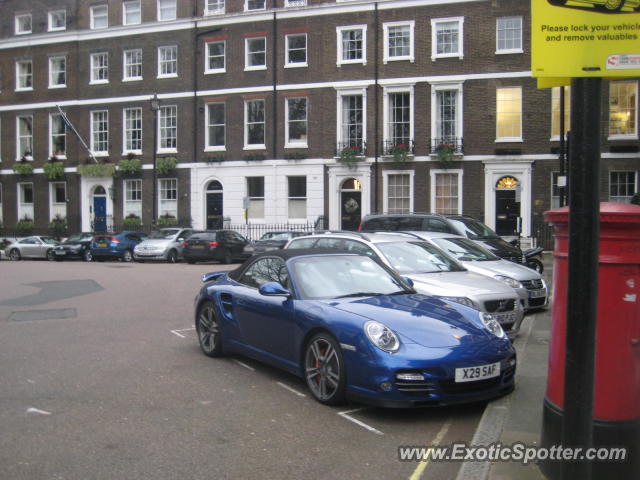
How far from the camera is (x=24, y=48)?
39.7m

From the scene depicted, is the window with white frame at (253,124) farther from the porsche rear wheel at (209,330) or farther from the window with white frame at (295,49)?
the porsche rear wheel at (209,330)

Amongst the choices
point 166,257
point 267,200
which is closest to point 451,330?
point 166,257

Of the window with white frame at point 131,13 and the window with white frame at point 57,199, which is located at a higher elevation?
the window with white frame at point 131,13

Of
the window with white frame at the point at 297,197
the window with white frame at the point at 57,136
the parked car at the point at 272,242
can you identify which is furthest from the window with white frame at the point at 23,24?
the parked car at the point at 272,242

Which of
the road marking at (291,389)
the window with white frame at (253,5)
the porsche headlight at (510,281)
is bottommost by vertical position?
the road marking at (291,389)

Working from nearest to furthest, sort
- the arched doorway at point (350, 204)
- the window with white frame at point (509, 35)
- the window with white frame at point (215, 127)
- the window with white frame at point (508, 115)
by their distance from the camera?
the window with white frame at point (509, 35) → the window with white frame at point (508, 115) → the arched doorway at point (350, 204) → the window with white frame at point (215, 127)

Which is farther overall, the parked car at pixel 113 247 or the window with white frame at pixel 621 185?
the parked car at pixel 113 247

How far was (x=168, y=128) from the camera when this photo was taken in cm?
3600

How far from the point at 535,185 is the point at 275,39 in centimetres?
1515

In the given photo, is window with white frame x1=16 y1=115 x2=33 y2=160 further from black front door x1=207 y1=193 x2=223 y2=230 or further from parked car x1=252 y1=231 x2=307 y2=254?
parked car x1=252 y1=231 x2=307 y2=254

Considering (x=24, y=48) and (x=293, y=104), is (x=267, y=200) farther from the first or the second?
(x=24, y=48)

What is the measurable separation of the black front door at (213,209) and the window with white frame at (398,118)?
9886mm

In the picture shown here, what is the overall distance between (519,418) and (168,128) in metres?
33.2

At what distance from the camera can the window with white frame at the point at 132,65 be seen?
120 feet
